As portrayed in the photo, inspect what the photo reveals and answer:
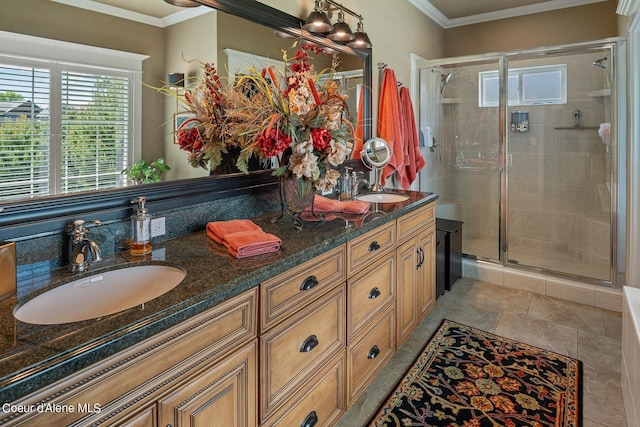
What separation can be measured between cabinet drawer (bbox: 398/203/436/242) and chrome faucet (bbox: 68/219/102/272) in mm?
1456

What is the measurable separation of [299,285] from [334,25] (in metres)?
1.82

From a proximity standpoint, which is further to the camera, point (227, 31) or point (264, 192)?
point (264, 192)

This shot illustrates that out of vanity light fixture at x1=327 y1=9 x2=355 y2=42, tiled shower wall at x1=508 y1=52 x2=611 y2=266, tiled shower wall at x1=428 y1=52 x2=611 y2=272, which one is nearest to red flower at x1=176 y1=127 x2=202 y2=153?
vanity light fixture at x1=327 y1=9 x2=355 y2=42

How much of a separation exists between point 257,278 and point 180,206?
63 centimetres

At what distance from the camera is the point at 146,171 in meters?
1.46

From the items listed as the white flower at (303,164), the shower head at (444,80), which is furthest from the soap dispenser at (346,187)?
the shower head at (444,80)

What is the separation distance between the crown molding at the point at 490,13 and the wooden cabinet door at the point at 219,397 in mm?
3534

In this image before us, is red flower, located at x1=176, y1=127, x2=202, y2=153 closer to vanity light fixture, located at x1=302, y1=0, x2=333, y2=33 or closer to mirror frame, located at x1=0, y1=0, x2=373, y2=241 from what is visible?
mirror frame, located at x1=0, y1=0, x2=373, y2=241

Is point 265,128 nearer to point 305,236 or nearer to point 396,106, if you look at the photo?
point 305,236

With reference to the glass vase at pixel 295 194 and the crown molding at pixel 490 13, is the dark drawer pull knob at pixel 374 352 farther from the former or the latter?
the crown molding at pixel 490 13

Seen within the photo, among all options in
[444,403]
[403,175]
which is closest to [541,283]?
[403,175]

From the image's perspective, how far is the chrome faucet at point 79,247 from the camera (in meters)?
1.16

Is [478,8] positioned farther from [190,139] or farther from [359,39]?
[190,139]

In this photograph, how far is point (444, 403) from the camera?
1.83 metres
